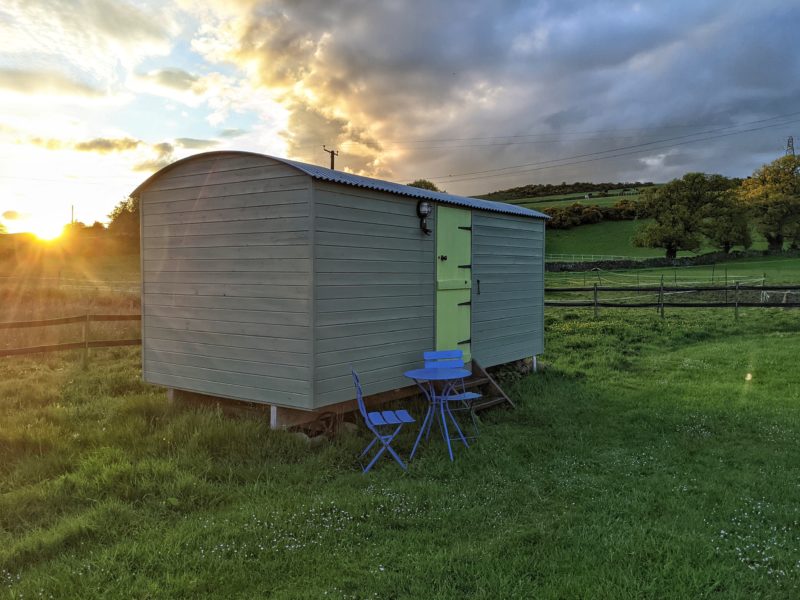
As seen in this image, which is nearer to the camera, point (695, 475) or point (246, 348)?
point (695, 475)

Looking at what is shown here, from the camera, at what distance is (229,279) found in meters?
5.84

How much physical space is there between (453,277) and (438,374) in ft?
6.48

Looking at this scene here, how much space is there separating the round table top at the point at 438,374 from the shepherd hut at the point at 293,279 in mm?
604

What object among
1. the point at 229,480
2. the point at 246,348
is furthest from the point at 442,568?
the point at 246,348

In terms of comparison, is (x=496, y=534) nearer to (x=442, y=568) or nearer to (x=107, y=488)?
(x=442, y=568)

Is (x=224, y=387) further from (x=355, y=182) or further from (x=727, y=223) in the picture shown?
(x=727, y=223)

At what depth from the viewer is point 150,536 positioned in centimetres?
340

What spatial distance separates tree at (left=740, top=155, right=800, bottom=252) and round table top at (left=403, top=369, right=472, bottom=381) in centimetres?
4276

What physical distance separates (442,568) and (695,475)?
2.79 meters

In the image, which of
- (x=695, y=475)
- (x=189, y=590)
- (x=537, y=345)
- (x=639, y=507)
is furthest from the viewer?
(x=537, y=345)

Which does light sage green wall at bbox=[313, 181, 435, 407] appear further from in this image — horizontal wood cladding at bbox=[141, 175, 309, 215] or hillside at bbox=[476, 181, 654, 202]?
hillside at bbox=[476, 181, 654, 202]

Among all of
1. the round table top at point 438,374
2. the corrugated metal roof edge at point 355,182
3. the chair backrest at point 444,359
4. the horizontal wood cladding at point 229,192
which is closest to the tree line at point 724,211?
the corrugated metal roof edge at point 355,182

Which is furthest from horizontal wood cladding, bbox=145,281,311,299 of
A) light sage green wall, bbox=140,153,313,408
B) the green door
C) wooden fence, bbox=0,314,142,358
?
the green door

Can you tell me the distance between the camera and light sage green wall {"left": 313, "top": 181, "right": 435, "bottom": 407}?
17.4 feet
